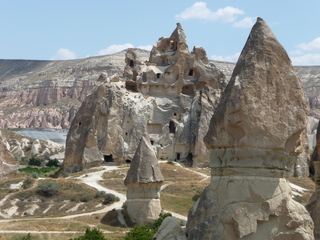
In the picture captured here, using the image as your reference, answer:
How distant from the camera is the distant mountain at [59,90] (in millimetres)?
141875

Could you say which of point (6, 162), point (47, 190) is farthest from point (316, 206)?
point (47, 190)

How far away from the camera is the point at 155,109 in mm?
51750

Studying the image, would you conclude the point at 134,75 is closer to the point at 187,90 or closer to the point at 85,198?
the point at 187,90

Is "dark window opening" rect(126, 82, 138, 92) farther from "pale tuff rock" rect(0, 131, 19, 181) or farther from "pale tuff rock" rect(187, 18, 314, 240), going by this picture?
"pale tuff rock" rect(187, 18, 314, 240)

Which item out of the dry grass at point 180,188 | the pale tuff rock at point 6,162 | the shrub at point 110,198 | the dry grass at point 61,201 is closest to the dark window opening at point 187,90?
the dry grass at point 180,188

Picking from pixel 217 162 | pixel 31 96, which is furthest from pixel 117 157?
pixel 31 96

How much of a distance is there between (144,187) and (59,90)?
12756 cm

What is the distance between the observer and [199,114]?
50.5 meters

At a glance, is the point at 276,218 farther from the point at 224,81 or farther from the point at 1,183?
the point at 224,81

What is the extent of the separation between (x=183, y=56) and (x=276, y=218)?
151 ft

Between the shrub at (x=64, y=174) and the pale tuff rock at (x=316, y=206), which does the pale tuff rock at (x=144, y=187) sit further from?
the shrub at (x=64, y=174)

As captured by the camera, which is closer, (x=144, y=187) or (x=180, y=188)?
(x=144, y=187)

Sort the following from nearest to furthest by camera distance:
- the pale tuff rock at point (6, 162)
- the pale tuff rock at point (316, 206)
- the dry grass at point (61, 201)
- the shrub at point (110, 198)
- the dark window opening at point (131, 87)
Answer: the pale tuff rock at point (316, 206) < the pale tuff rock at point (6, 162) < the dry grass at point (61, 201) < the shrub at point (110, 198) < the dark window opening at point (131, 87)

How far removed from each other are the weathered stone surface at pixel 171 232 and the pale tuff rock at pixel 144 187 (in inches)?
612
